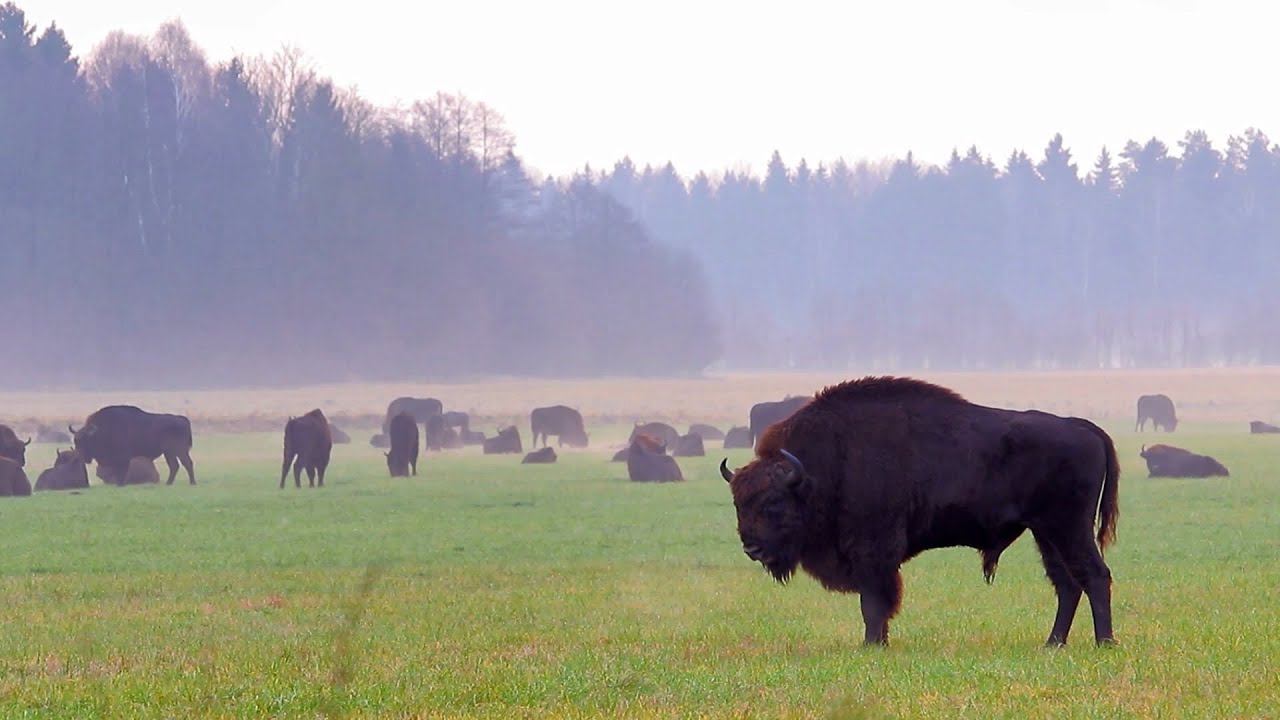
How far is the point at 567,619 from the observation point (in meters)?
14.2

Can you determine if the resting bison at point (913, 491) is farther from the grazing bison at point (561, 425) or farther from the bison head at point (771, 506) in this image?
the grazing bison at point (561, 425)

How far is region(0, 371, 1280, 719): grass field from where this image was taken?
9383mm

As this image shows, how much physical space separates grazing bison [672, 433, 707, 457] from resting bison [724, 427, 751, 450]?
3.46 m

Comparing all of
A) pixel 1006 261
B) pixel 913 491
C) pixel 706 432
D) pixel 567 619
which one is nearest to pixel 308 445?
pixel 567 619

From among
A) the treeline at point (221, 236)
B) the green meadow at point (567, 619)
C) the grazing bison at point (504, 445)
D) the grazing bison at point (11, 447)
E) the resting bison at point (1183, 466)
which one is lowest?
the green meadow at point (567, 619)

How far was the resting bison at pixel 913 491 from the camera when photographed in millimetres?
11953

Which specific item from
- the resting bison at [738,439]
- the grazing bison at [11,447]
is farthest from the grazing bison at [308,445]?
the resting bison at [738,439]

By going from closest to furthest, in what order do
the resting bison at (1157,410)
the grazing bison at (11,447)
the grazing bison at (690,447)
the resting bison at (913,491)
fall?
the resting bison at (913,491) < the grazing bison at (11,447) < the grazing bison at (690,447) < the resting bison at (1157,410)

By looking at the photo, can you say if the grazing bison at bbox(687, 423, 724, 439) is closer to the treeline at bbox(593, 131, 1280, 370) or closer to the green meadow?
the green meadow

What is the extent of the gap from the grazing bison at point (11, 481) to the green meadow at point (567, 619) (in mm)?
3640

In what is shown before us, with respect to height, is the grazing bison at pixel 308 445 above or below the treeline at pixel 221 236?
below

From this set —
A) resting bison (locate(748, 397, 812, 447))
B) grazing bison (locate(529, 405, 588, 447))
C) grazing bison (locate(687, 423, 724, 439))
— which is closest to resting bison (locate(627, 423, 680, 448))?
resting bison (locate(748, 397, 812, 447))

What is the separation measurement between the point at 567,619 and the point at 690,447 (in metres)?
32.2

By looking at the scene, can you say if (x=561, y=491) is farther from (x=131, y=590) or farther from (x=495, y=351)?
(x=495, y=351)
